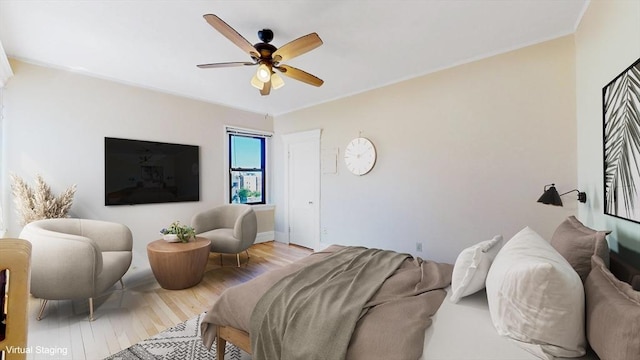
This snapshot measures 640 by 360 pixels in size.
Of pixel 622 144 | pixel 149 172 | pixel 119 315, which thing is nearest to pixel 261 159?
pixel 149 172

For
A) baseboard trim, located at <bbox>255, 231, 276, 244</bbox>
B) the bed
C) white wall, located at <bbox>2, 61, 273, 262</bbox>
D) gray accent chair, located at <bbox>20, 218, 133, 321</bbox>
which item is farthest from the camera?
baseboard trim, located at <bbox>255, 231, 276, 244</bbox>

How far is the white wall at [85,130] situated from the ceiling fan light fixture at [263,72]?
2322 mm

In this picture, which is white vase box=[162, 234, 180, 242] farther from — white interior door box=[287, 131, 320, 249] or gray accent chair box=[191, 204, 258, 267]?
white interior door box=[287, 131, 320, 249]

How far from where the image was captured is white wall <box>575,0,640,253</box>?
1.38 metres

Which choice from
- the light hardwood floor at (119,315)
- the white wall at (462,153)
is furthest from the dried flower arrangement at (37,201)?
the white wall at (462,153)

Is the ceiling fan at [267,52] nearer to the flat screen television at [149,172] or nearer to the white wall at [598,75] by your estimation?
the white wall at [598,75]

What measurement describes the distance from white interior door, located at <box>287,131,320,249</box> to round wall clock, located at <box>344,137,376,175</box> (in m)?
0.67

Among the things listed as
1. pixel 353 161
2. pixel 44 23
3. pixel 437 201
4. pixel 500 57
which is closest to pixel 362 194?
pixel 353 161

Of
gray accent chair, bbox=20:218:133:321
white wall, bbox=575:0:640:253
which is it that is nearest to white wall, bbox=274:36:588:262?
white wall, bbox=575:0:640:253

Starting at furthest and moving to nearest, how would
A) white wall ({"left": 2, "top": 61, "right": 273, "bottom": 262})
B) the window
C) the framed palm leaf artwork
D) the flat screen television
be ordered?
the window < the flat screen television < white wall ({"left": 2, "top": 61, "right": 273, "bottom": 262}) < the framed palm leaf artwork

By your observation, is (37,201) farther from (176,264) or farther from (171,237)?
(176,264)

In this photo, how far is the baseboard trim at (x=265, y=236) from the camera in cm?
502

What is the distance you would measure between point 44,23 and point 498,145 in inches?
175

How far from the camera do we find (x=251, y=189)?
513 centimetres
